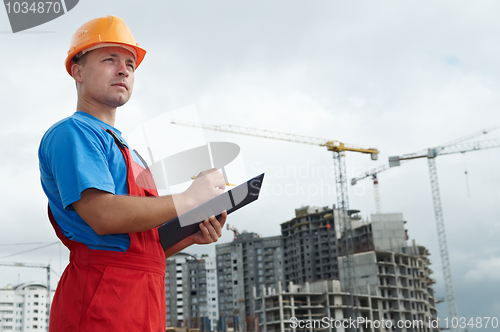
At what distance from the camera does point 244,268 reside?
86562mm

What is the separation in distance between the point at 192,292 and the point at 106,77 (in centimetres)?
9640

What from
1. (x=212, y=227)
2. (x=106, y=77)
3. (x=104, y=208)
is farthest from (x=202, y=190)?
(x=106, y=77)

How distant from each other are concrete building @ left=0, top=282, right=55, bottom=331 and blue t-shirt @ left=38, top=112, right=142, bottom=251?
9450 cm

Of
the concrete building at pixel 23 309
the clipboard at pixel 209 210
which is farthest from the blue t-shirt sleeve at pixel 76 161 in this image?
the concrete building at pixel 23 309

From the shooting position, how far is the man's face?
154cm

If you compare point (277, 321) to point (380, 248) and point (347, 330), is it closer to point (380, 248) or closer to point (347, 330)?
point (347, 330)

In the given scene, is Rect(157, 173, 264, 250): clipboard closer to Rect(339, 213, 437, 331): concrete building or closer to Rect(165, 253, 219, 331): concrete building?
Rect(339, 213, 437, 331): concrete building

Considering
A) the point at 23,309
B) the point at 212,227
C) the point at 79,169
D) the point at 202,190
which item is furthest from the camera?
the point at 23,309

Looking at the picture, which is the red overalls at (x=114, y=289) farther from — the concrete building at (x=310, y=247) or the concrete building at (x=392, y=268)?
the concrete building at (x=310, y=247)

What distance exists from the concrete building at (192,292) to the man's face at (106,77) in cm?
9300

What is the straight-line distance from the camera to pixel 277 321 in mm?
68000

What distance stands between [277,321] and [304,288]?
23.5 feet

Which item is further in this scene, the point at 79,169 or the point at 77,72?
the point at 77,72

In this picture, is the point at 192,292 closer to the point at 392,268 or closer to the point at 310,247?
the point at 310,247
